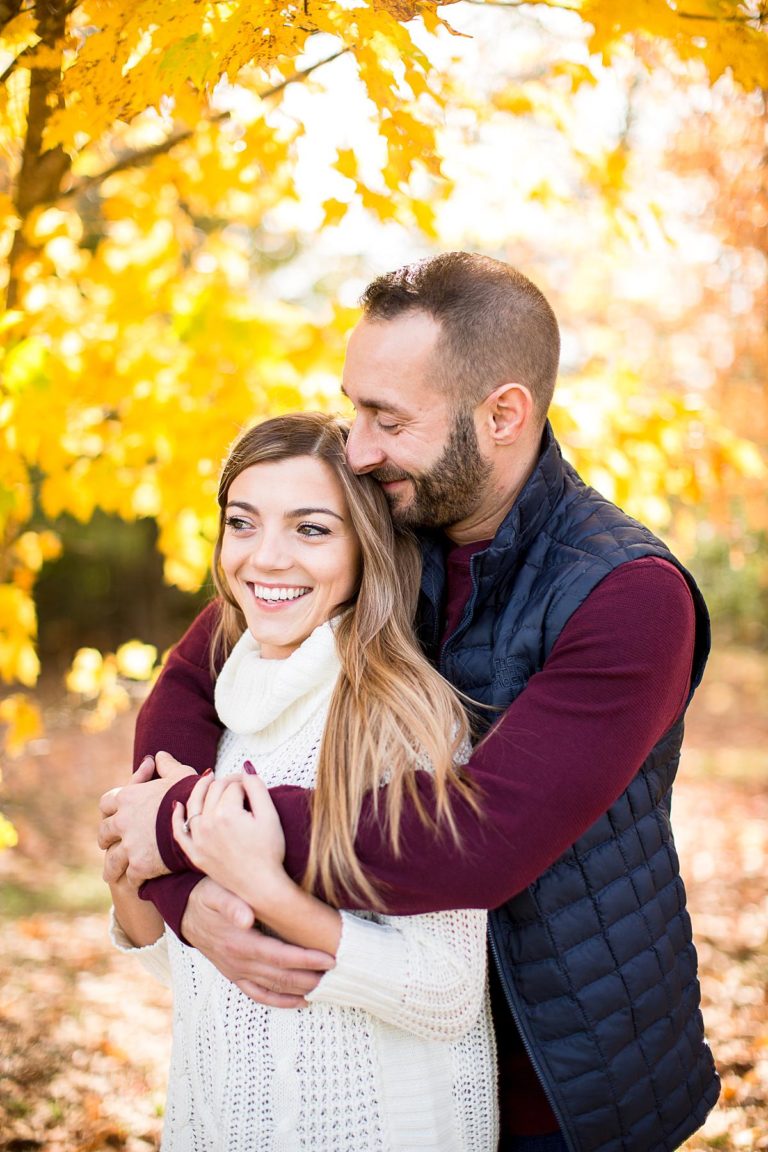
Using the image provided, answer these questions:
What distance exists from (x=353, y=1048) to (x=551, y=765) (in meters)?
0.69

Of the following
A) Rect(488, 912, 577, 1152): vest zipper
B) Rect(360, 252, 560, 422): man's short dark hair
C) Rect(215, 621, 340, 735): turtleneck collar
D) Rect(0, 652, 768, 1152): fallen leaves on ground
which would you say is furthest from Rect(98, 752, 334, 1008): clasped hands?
Rect(0, 652, 768, 1152): fallen leaves on ground

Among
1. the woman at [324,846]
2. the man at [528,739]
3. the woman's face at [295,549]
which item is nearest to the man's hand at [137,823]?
the man at [528,739]

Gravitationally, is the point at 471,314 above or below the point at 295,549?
above

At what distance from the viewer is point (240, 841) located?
69.1 inches

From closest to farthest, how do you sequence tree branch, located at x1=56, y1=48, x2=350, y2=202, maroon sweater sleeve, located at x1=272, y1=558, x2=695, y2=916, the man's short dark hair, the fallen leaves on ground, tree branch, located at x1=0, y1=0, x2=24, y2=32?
maroon sweater sleeve, located at x1=272, y1=558, x2=695, y2=916
the man's short dark hair
tree branch, located at x1=0, y1=0, x2=24, y2=32
tree branch, located at x1=56, y1=48, x2=350, y2=202
the fallen leaves on ground

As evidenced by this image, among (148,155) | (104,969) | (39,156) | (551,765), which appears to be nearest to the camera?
(551,765)

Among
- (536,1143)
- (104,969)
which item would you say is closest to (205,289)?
(536,1143)

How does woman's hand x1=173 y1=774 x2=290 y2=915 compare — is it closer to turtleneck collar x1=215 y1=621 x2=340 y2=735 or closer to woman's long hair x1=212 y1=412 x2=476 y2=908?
woman's long hair x1=212 y1=412 x2=476 y2=908

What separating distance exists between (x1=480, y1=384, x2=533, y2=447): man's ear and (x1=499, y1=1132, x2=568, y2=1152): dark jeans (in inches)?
59.4

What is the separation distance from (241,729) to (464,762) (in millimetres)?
515

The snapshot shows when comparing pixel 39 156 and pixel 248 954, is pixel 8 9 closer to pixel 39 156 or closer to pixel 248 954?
pixel 39 156

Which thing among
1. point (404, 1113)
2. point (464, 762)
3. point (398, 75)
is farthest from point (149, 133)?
point (404, 1113)

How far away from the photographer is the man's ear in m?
2.19

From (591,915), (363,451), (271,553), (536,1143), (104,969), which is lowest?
(104,969)
